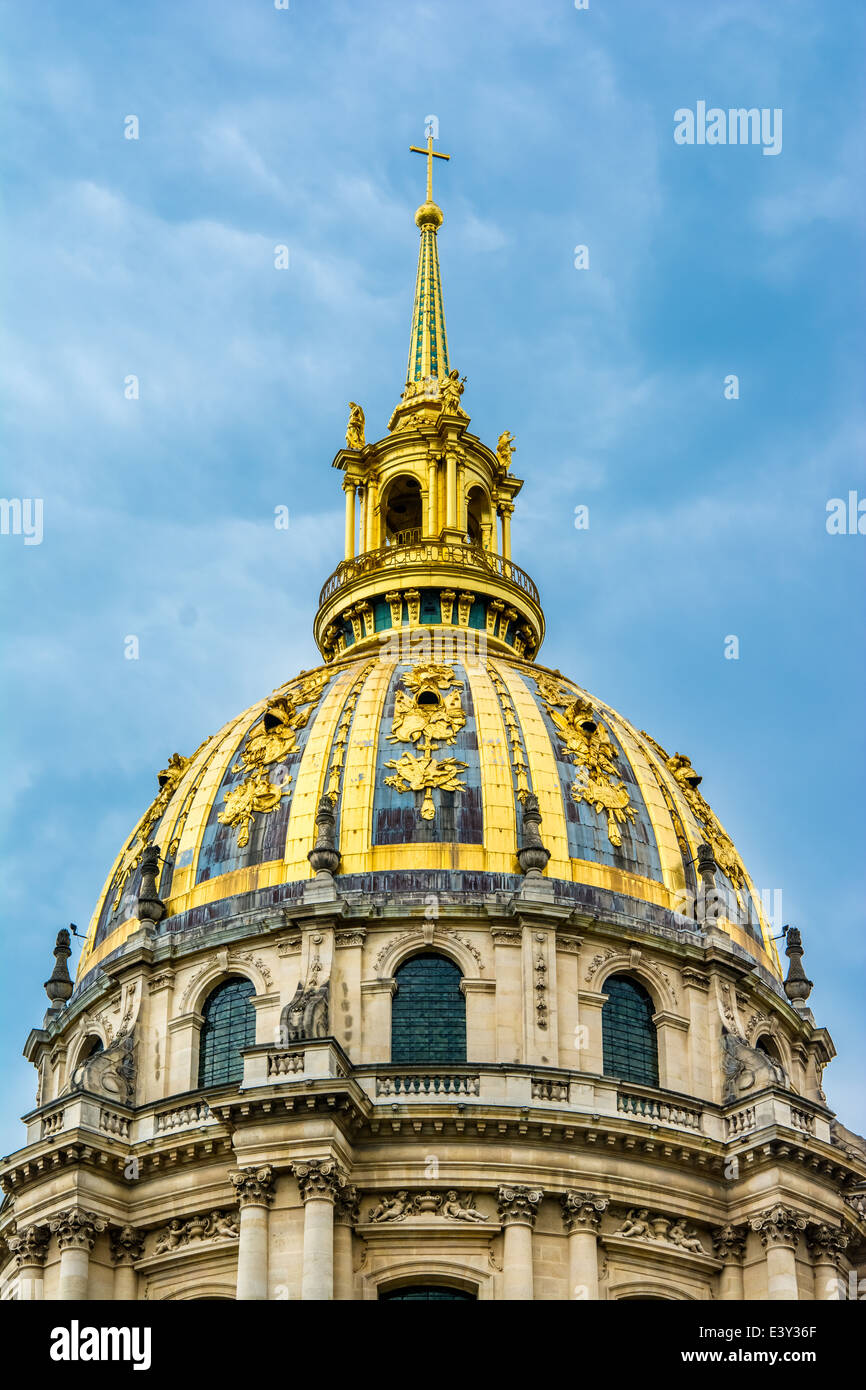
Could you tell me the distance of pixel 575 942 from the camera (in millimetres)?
59656

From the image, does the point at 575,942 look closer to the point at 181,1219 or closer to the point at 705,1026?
the point at 705,1026

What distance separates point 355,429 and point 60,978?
23956 millimetres

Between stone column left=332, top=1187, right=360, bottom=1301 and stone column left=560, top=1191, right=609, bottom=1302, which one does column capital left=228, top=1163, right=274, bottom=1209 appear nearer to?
stone column left=332, top=1187, right=360, bottom=1301

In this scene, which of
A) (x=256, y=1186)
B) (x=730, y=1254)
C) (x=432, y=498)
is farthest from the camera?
(x=432, y=498)

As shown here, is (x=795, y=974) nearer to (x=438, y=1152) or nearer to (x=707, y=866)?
(x=707, y=866)

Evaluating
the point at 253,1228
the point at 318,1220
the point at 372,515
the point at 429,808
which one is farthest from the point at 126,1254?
the point at 372,515

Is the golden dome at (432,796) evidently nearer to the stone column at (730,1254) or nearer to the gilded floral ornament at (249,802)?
the gilded floral ornament at (249,802)

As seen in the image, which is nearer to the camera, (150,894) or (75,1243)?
(75,1243)

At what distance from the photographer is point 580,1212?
54.1 m

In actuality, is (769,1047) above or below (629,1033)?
above

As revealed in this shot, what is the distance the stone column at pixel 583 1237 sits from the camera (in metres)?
53.2

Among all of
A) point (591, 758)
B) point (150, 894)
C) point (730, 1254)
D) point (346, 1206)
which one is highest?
point (591, 758)
